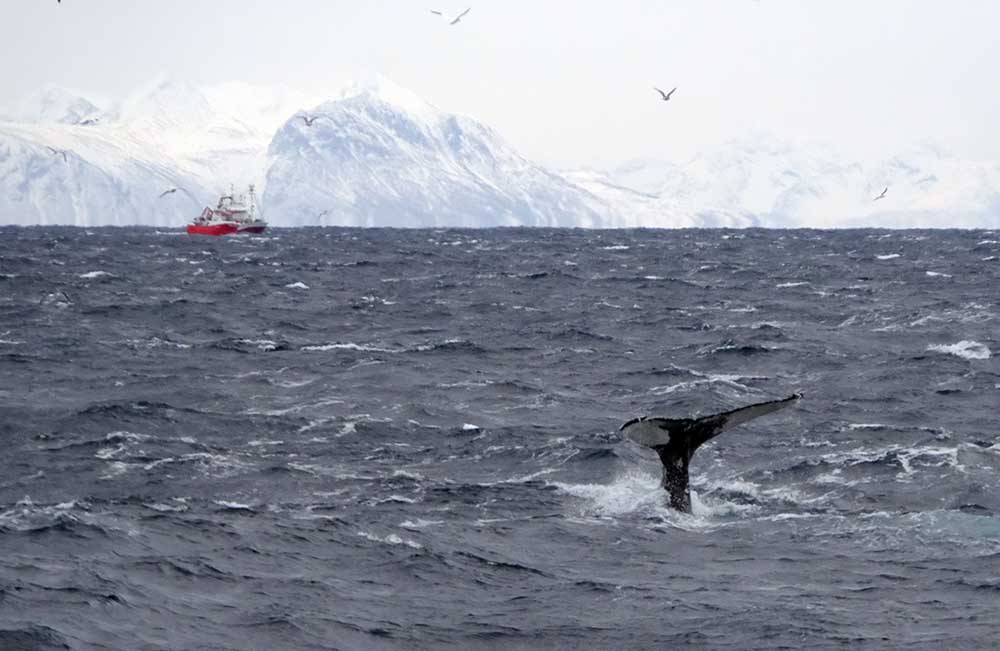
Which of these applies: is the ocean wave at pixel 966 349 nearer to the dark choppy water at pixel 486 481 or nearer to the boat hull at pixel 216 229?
the dark choppy water at pixel 486 481

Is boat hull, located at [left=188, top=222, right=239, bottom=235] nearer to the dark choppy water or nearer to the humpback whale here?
the dark choppy water

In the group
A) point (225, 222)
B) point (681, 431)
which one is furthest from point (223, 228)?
point (681, 431)

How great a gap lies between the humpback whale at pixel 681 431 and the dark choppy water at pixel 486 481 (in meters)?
0.70

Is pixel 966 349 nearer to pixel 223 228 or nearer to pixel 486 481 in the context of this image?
pixel 486 481

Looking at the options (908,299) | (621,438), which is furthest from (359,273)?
(621,438)

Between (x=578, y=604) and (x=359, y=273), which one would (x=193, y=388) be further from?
(x=359, y=273)

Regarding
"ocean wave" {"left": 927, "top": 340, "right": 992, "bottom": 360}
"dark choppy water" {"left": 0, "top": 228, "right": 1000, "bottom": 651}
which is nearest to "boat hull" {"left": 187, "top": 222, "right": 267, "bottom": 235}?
"dark choppy water" {"left": 0, "top": 228, "right": 1000, "bottom": 651}

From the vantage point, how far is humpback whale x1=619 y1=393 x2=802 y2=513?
22578 millimetres

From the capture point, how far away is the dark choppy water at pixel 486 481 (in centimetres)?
1927

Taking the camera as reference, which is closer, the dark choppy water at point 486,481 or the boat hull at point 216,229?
the dark choppy water at point 486,481

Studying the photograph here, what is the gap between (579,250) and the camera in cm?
12656

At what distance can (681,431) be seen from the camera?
933 inches

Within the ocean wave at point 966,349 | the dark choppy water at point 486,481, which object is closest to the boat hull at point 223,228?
the dark choppy water at point 486,481

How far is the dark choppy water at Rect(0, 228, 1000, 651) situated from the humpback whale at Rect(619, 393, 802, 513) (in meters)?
0.70
